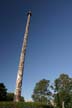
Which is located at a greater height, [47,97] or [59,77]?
[59,77]

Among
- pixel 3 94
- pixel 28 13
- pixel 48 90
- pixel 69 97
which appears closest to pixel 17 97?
pixel 28 13

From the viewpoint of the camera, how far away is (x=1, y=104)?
54.6 ft

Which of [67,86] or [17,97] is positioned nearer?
[17,97]

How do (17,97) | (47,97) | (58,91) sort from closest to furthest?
(17,97)
(58,91)
(47,97)

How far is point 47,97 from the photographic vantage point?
75.8 m

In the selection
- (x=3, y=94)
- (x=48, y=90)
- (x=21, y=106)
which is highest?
(x=48, y=90)

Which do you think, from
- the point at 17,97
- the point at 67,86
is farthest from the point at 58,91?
the point at 17,97

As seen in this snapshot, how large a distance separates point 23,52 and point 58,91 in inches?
1898

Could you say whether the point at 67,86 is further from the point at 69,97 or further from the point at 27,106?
the point at 27,106

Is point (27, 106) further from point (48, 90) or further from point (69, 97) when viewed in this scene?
point (48, 90)

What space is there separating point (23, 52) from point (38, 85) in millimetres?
55771

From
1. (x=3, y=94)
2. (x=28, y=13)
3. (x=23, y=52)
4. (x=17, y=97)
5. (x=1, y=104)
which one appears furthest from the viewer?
(x=3, y=94)

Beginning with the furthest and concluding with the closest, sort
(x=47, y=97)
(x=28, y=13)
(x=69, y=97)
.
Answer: (x=47, y=97) → (x=69, y=97) → (x=28, y=13)

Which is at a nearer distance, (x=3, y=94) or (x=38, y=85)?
(x=3, y=94)
